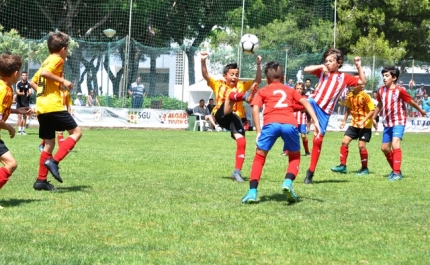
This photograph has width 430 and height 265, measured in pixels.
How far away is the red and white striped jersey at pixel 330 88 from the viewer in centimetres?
1120

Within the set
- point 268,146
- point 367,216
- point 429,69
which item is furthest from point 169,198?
point 429,69

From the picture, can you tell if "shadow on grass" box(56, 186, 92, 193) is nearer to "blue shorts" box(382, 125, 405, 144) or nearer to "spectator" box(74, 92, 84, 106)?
"blue shorts" box(382, 125, 405, 144)

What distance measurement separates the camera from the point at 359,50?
138 feet

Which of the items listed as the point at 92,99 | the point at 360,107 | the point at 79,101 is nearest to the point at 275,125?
the point at 360,107

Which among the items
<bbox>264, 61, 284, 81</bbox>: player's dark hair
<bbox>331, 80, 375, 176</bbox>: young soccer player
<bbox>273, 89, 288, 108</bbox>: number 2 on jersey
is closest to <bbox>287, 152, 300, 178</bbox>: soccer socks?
<bbox>273, 89, 288, 108</bbox>: number 2 on jersey

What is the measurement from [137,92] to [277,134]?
75.7ft

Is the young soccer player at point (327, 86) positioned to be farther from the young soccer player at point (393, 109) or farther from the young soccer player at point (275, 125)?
the young soccer player at point (275, 125)

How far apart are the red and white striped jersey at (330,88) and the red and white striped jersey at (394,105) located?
41.0 inches

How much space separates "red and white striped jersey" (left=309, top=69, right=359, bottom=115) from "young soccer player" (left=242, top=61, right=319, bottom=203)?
2764 millimetres

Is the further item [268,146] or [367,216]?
[268,146]

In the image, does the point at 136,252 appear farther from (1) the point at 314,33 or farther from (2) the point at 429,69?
(1) the point at 314,33

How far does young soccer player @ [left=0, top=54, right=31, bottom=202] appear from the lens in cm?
777

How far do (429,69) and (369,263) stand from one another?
31.6 metres

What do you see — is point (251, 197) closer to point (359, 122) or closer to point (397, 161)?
point (397, 161)
